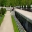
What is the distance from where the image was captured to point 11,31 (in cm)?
695

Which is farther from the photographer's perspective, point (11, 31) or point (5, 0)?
point (5, 0)

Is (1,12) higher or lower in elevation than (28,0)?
lower

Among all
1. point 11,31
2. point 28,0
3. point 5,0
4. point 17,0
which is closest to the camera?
point 11,31

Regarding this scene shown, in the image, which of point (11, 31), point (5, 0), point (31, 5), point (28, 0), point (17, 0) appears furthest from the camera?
point (5, 0)

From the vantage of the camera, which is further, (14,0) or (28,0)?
(14,0)

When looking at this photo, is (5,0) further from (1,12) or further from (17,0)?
(1,12)

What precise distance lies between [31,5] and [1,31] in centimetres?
1295

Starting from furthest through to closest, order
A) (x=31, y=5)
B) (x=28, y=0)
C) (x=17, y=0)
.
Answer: (x=17, y=0) < (x=31, y=5) < (x=28, y=0)

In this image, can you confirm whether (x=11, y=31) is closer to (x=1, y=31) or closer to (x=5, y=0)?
(x=1, y=31)

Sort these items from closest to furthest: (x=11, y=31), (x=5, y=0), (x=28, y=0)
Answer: (x=11, y=31)
(x=28, y=0)
(x=5, y=0)

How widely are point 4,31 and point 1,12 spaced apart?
1016 cm

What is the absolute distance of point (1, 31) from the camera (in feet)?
23.4

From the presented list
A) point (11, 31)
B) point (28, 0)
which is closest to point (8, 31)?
point (11, 31)

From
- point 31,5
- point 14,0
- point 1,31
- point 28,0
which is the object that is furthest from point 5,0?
point 1,31
